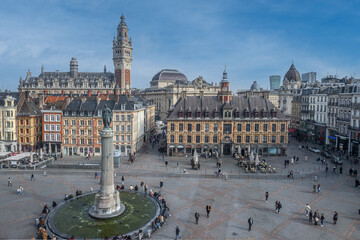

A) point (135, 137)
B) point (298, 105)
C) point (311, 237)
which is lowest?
point (311, 237)

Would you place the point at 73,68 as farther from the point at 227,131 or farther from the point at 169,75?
the point at 227,131

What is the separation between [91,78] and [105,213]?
386 feet

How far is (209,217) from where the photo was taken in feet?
106

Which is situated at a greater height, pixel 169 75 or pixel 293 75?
pixel 169 75

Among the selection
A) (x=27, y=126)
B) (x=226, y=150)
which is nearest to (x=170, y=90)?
(x=226, y=150)

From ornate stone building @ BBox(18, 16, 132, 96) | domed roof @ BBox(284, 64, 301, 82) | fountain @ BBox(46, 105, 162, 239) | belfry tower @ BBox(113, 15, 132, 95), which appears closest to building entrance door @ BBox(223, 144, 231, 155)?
fountain @ BBox(46, 105, 162, 239)

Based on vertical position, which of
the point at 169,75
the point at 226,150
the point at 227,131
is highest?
the point at 169,75

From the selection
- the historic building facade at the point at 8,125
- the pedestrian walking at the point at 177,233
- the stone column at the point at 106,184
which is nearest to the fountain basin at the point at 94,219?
the stone column at the point at 106,184

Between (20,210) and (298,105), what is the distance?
87362 mm

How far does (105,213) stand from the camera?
3203cm

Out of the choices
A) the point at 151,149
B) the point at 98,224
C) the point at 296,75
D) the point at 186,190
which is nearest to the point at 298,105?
the point at 296,75

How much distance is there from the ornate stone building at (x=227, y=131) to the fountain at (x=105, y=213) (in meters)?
30.7

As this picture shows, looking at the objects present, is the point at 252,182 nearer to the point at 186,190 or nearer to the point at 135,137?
the point at 186,190

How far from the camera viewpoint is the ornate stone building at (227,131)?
215 feet
